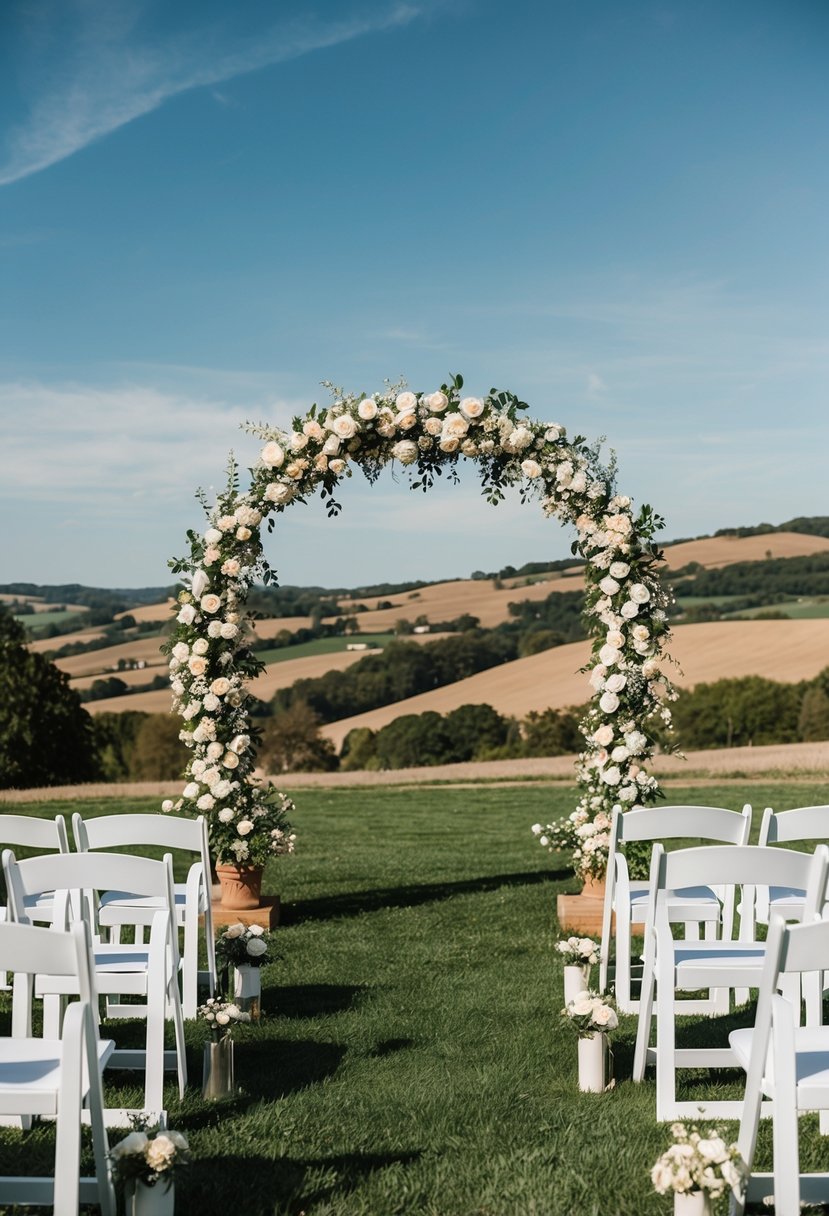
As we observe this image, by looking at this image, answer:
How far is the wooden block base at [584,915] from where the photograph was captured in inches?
312

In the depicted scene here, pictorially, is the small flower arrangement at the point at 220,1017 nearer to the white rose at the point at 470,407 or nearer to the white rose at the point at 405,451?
the white rose at the point at 405,451

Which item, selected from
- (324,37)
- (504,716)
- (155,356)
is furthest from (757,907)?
(155,356)

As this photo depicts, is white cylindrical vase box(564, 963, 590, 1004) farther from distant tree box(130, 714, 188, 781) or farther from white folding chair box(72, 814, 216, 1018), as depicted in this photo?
distant tree box(130, 714, 188, 781)

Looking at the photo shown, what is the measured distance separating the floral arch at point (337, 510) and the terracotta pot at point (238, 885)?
0.27 feet

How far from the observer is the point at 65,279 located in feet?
136

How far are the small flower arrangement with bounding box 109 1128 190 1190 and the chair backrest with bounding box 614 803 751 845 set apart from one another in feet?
10.4

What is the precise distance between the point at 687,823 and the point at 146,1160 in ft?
11.1

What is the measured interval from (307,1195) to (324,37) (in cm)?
2750

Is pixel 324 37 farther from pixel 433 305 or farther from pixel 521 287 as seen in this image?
pixel 521 287

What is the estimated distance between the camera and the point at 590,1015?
441 centimetres

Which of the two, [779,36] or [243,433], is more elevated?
[779,36]

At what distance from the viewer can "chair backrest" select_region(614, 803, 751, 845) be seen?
5552 millimetres

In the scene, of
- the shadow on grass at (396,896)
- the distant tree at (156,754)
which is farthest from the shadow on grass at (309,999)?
the distant tree at (156,754)

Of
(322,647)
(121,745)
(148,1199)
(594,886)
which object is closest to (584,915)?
(594,886)
